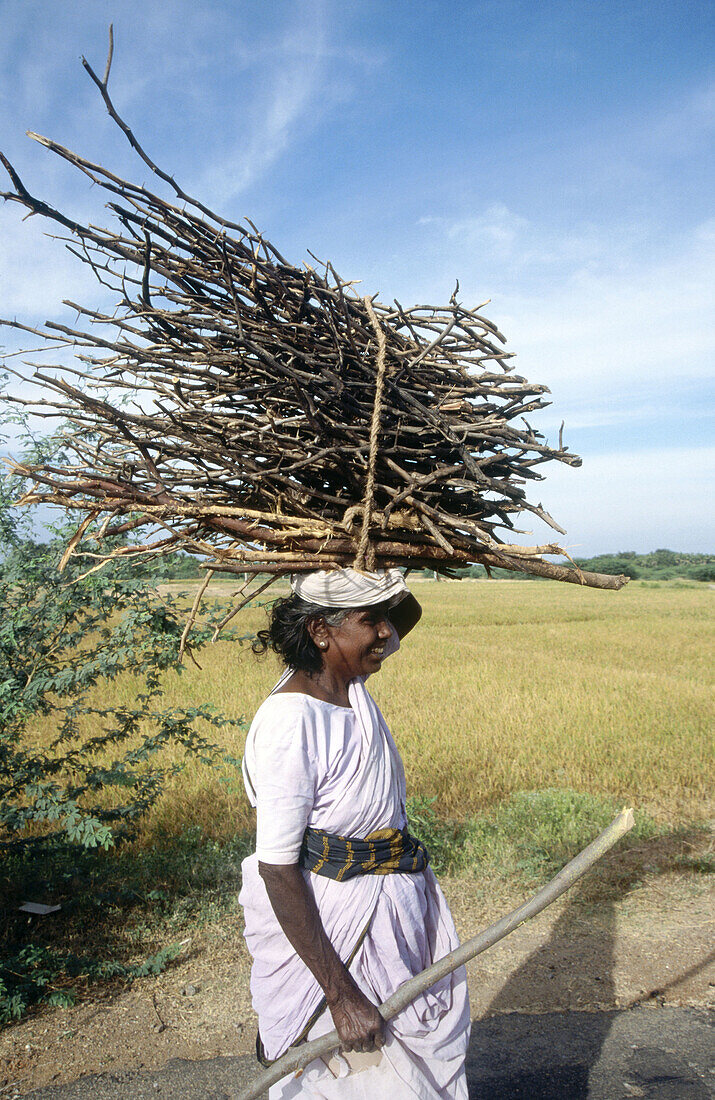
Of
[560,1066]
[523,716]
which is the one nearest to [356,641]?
[560,1066]

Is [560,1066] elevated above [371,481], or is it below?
below

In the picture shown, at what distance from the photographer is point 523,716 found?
28.0 feet

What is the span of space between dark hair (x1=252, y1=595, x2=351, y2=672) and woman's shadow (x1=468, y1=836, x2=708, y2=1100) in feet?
6.80

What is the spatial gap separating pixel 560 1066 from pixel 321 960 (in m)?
1.85

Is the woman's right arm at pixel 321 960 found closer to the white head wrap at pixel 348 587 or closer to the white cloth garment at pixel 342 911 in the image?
the white cloth garment at pixel 342 911

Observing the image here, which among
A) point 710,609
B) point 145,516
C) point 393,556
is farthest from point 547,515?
point 710,609

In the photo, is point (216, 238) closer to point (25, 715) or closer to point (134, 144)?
point (134, 144)

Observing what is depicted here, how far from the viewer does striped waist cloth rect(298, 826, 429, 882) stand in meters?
1.95

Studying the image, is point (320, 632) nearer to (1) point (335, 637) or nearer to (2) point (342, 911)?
(1) point (335, 637)

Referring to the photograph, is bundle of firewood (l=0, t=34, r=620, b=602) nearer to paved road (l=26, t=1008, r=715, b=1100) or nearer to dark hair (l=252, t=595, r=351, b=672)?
dark hair (l=252, t=595, r=351, b=672)

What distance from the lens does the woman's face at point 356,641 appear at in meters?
2.04

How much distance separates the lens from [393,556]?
1.91 meters

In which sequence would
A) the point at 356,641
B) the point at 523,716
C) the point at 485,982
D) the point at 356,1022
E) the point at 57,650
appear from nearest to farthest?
the point at 356,1022
the point at 356,641
the point at 485,982
the point at 57,650
the point at 523,716

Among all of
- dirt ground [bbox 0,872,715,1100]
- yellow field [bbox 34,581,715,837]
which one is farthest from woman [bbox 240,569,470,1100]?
yellow field [bbox 34,581,715,837]
